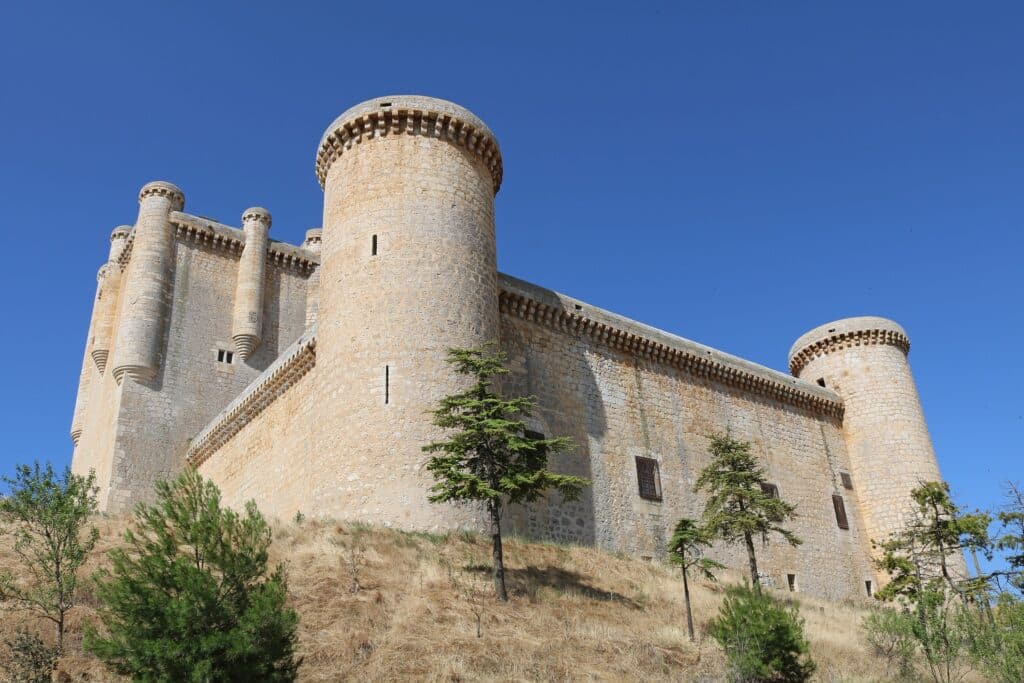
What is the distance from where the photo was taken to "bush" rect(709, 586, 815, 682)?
11.7 meters

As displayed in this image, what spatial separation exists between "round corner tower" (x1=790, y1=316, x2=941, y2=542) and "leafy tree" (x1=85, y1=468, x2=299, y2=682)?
2201cm

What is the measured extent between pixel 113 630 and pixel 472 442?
6547 millimetres

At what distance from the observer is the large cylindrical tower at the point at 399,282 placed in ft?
53.5

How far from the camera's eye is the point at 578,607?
13.7 metres

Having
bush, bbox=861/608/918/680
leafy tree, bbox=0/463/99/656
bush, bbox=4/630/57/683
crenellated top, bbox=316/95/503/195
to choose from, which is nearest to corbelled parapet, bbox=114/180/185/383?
crenellated top, bbox=316/95/503/195

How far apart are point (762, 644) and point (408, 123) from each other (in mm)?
13037

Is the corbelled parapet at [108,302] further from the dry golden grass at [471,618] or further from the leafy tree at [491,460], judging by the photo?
the leafy tree at [491,460]

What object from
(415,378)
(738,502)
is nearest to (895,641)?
(738,502)

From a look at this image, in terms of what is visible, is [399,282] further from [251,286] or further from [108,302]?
[108,302]

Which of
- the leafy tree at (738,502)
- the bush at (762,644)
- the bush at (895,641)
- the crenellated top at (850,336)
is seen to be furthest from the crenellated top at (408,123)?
the crenellated top at (850,336)

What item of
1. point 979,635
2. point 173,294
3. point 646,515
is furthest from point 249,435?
point 979,635

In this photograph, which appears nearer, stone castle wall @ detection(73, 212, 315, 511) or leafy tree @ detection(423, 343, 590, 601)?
leafy tree @ detection(423, 343, 590, 601)

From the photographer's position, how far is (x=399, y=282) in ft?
58.7

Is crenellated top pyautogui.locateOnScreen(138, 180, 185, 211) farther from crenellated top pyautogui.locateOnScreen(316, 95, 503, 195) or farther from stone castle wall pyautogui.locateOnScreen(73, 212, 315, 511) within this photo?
crenellated top pyautogui.locateOnScreen(316, 95, 503, 195)
